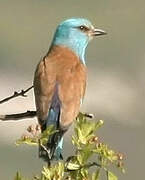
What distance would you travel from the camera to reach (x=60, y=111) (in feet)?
6.39

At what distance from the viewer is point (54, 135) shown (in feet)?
5.75

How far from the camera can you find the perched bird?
187 cm

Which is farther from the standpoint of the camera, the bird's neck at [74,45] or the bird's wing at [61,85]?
the bird's neck at [74,45]

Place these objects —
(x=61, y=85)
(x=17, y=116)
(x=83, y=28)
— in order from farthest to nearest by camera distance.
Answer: (x=83, y=28) < (x=61, y=85) < (x=17, y=116)

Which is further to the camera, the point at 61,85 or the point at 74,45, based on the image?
the point at 74,45

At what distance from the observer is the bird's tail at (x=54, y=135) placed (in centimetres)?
164

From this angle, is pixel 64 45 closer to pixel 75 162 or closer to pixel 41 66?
pixel 41 66

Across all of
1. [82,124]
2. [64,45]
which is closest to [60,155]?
[82,124]

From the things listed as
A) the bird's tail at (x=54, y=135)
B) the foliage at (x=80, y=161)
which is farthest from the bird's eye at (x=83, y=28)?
the foliage at (x=80, y=161)

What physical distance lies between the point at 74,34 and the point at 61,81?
0.53 m

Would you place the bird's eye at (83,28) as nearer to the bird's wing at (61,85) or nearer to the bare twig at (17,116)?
the bird's wing at (61,85)

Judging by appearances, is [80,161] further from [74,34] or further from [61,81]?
[74,34]

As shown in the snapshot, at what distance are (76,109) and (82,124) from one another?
1.73ft

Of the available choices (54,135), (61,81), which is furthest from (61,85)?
(54,135)
